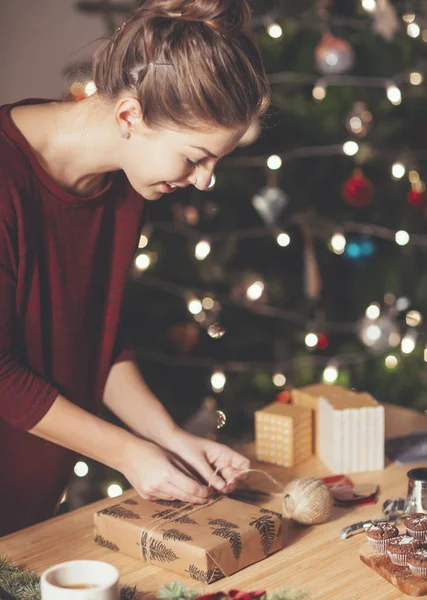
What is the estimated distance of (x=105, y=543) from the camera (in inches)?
49.1

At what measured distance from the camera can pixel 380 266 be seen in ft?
10.2

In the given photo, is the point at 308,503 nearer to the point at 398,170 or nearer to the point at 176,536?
the point at 176,536

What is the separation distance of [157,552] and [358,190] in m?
1.85

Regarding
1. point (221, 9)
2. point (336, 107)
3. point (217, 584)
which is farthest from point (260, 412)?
point (336, 107)

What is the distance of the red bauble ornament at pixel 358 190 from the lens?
9.14ft

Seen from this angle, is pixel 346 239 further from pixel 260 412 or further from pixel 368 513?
pixel 368 513

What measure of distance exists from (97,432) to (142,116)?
50 centimetres

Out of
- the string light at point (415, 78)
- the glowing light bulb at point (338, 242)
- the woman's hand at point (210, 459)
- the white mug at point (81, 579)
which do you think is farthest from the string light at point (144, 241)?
the white mug at point (81, 579)

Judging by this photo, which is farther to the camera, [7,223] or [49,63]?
[49,63]

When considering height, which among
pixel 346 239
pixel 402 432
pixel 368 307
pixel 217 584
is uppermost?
pixel 217 584

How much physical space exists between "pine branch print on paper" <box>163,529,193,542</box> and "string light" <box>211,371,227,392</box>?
1.79m

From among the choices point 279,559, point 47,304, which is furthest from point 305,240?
point 279,559

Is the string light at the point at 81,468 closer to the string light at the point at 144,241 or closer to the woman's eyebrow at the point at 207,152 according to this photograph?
the string light at the point at 144,241

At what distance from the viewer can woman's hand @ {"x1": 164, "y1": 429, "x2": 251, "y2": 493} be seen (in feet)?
4.53
